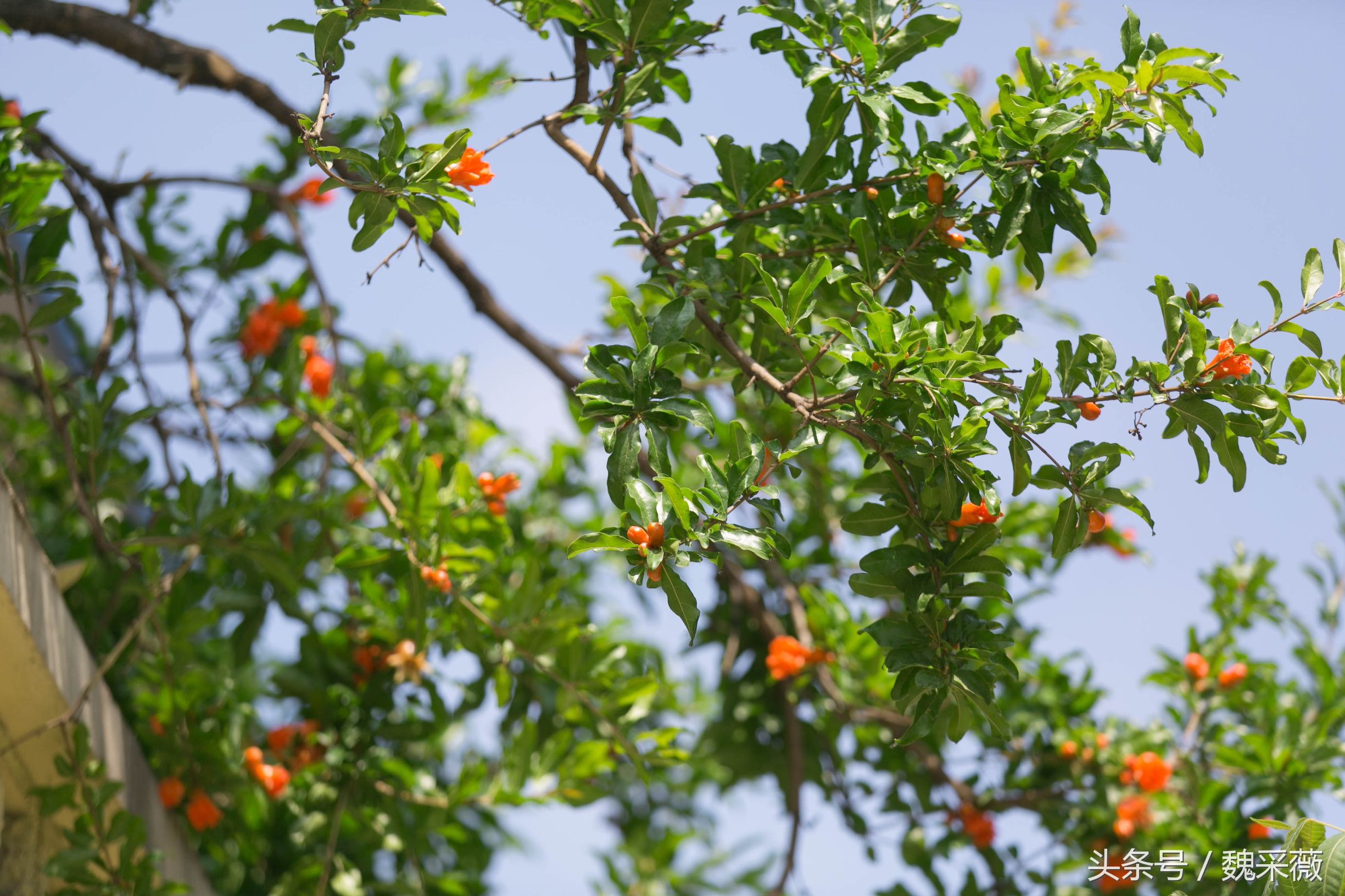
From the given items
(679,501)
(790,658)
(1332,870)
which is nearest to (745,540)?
(679,501)

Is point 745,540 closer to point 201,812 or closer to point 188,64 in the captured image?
point 201,812

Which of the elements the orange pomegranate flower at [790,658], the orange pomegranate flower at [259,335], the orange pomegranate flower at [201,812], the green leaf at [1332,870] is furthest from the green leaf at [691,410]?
the orange pomegranate flower at [259,335]

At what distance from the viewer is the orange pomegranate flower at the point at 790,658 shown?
7.97 ft

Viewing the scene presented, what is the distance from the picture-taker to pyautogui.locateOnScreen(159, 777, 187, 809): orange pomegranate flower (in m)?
2.32

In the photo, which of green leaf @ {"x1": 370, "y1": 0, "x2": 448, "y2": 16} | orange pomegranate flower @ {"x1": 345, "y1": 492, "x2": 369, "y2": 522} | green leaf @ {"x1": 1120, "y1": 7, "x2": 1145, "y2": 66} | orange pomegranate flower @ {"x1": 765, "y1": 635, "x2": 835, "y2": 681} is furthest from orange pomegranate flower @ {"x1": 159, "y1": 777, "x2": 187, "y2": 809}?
green leaf @ {"x1": 1120, "y1": 7, "x2": 1145, "y2": 66}

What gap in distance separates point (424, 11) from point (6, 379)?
1.74 meters

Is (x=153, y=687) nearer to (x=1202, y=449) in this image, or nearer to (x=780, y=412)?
(x=780, y=412)

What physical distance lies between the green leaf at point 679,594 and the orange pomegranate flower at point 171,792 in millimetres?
1576

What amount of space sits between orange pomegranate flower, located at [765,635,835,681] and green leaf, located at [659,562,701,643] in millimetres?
1163

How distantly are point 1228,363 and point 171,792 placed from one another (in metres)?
2.20

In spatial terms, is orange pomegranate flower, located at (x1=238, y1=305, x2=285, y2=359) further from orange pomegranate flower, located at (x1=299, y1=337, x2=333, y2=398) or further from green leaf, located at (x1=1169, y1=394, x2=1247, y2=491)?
green leaf, located at (x1=1169, y1=394, x2=1247, y2=491)

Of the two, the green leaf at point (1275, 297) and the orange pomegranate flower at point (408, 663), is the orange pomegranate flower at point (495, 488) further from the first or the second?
the green leaf at point (1275, 297)

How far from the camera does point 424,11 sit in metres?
1.37

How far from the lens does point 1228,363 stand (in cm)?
131
